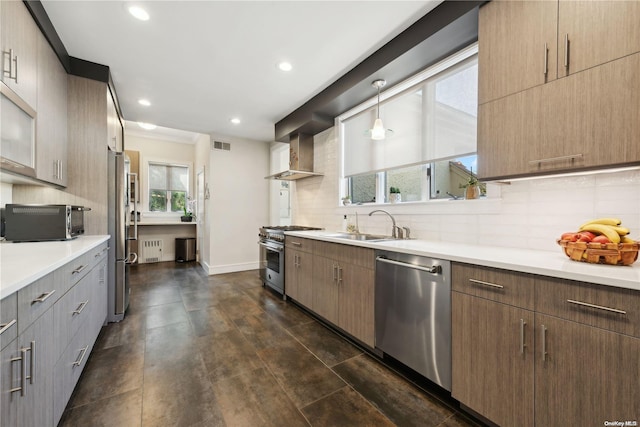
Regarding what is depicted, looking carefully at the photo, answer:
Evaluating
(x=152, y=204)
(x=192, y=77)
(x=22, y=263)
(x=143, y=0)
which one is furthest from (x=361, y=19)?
(x=152, y=204)

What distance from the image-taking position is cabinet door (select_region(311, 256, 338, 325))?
2.52 metres

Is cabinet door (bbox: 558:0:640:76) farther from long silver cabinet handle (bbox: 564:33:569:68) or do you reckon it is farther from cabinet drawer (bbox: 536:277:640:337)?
cabinet drawer (bbox: 536:277:640:337)

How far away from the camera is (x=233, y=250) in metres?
5.10

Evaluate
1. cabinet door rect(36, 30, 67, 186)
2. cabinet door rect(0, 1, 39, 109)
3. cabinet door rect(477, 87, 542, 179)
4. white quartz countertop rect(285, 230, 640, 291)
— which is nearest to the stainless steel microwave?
cabinet door rect(36, 30, 67, 186)

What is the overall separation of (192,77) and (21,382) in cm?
296

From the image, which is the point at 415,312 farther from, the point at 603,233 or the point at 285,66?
the point at 285,66

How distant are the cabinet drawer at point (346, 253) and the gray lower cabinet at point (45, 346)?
74.8 inches

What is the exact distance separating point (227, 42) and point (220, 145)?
9.45 feet

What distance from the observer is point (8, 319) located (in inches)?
34.3

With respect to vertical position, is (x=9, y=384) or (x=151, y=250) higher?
(x=9, y=384)

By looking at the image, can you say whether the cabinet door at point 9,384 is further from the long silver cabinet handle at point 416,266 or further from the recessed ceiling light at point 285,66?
the recessed ceiling light at point 285,66

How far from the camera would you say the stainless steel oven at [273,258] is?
11.7 ft

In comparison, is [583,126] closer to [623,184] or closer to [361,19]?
[623,184]

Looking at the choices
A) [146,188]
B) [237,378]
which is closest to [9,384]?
[237,378]
